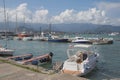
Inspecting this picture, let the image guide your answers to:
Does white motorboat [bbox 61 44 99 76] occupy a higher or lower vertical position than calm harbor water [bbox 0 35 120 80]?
higher

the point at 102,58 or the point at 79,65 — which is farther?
the point at 102,58

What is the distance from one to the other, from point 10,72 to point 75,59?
1217cm

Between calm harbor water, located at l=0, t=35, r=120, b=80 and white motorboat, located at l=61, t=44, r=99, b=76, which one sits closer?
white motorboat, located at l=61, t=44, r=99, b=76

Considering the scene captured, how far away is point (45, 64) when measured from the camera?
1261 inches

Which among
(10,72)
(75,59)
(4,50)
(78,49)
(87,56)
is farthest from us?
(4,50)

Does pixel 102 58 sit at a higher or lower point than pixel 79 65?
lower

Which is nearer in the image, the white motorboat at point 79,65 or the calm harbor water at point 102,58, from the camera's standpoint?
the white motorboat at point 79,65

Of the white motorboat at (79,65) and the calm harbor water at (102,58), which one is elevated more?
the white motorboat at (79,65)

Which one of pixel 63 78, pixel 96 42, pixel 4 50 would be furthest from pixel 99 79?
pixel 96 42

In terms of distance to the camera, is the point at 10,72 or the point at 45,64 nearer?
the point at 10,72

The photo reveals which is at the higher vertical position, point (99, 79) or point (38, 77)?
point (38, 77)

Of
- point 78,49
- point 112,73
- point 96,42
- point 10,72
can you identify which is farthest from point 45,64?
point 96,42

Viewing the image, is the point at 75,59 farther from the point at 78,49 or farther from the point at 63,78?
the point at 63,78

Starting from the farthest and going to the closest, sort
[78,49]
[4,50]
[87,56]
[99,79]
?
[4,50] < [78,49] < [87,56] < [99,79]
